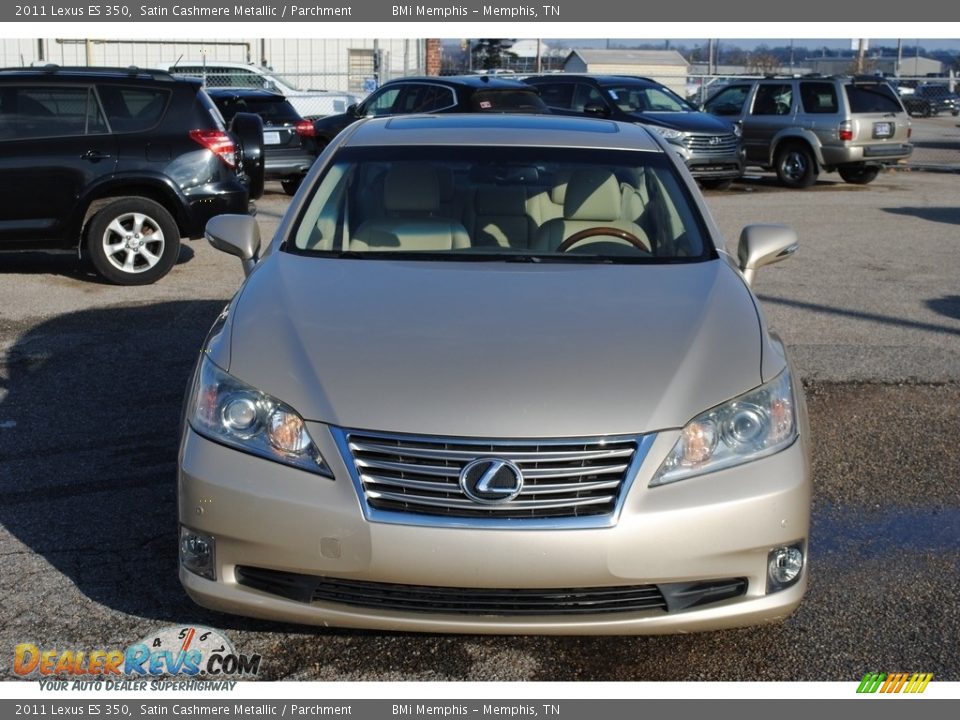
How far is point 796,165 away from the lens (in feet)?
68.7

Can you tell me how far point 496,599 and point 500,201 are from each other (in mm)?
2204

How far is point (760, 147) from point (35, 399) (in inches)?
662

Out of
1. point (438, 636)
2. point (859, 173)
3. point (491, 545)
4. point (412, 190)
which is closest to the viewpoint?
point (491, 545)

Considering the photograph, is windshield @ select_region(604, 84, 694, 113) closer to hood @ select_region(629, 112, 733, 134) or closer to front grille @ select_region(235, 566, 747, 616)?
hood @ select_region(629, 112, 733, 134)

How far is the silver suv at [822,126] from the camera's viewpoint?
20422 mm

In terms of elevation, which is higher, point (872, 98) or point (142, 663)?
point (872, 98)

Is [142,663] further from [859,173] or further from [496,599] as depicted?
[859,173]

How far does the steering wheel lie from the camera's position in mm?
5070

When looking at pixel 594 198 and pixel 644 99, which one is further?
pixel 644 99

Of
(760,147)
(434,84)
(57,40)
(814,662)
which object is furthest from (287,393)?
(57,40)

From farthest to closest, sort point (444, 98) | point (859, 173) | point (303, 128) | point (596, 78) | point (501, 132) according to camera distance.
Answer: point (859, 173), point (596, 78), point (444, 98), point (303, 128), point (501, 132)

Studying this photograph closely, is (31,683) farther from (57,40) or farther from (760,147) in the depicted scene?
(57,40)

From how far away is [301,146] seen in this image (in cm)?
1681

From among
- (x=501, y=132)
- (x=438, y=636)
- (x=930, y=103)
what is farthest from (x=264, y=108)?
(x=930, y=103)
